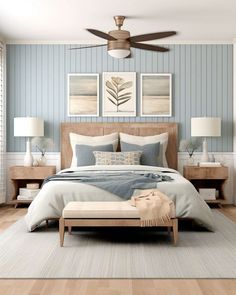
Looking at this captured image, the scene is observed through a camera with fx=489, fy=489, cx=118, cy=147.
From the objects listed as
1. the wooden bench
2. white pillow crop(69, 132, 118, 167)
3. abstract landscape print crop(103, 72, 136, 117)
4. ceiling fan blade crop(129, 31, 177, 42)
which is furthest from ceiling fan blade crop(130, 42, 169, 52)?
the wooden bench

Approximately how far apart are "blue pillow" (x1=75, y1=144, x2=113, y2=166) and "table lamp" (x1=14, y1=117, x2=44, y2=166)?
62cm

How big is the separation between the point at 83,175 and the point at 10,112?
7.91 feet

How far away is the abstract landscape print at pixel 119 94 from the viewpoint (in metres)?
7.56

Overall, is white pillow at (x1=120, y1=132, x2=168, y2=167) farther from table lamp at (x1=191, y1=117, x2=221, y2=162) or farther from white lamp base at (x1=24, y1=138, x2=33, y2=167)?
white lamp base at (x1=24, y1=138, x2=33, y2=167)

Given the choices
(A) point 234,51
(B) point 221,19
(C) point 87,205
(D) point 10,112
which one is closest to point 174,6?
(B) point 221,19

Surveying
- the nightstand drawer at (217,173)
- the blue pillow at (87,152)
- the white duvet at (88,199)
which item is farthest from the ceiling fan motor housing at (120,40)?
the nightstand drawer at (217,173)

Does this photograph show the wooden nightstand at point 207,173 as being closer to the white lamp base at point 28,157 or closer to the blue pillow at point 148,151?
the blue pillow at point 148,151

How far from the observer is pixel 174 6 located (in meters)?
5.70

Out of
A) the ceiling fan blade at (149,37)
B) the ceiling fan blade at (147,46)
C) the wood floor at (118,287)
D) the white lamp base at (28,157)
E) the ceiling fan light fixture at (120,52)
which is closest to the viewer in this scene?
the wood floor at (118,287)

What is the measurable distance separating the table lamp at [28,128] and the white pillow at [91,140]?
1.60 feet

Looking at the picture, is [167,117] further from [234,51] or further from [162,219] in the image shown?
[162,219]

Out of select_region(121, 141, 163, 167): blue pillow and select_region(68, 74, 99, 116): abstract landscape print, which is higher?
select_region(68, 74, 99, 116): abstract landscape print

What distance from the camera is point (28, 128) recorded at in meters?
7.09

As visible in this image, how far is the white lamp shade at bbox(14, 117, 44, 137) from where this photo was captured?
7.09 m
